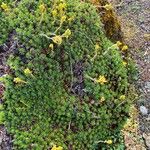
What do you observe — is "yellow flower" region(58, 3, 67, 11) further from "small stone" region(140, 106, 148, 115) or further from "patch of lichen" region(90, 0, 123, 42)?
"small stone" region(140, 106, 148, 115)

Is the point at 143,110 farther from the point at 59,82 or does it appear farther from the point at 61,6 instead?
the point at 61,6

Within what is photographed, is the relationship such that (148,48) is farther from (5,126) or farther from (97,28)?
(5,126)

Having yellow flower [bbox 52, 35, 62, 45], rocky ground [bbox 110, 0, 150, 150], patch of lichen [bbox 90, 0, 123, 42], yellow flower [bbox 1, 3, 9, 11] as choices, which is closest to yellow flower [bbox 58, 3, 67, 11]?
yellow flower [bbox 52, 35, 62, 45]

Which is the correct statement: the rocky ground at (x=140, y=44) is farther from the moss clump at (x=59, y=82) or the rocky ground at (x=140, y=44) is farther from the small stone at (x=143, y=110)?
the moss clump at (x=59, y=82)

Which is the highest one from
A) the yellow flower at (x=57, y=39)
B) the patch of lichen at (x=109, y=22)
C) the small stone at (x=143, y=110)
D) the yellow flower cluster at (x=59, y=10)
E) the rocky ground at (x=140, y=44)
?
the yellow flower cluster at (x=59, y=10)

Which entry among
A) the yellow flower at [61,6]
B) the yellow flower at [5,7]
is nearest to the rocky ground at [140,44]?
the yellow flower at [61,6]

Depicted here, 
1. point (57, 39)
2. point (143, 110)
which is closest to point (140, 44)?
point (143, 110)

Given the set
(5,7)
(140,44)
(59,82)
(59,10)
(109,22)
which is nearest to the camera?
(5,7)
